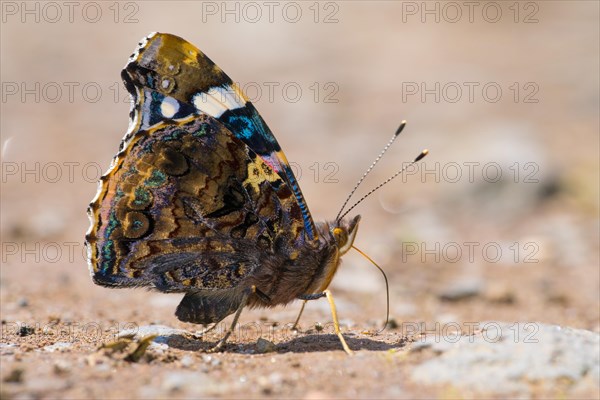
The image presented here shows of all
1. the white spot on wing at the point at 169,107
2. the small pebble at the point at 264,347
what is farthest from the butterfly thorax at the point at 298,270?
the white spot on wing at the point at 169,107

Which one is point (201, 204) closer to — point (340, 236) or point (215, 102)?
point (215, 102)

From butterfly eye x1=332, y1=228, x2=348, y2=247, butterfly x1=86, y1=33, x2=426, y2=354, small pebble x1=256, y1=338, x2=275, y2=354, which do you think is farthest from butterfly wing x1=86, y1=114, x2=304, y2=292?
small pebble x1=256, y1=338, x2=275, y2=354

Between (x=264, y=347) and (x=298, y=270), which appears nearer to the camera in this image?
(x=264, y=347)

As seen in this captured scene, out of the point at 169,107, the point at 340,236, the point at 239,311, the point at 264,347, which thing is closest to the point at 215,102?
the point at 169,107

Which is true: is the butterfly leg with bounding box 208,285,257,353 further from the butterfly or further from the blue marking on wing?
the blue marking on wing

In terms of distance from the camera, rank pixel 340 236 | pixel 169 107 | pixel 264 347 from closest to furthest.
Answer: pixel 264 347 < pixel 169 107 < pixel 340 236

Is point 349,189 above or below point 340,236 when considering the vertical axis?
above

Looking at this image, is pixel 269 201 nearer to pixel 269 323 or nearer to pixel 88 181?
pixel 269 323

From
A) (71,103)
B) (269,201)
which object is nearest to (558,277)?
(269,201)
